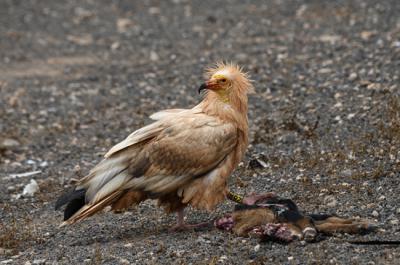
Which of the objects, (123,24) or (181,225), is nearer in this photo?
(181,225)

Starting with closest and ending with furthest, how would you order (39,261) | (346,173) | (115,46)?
(39,261), (346,173), (115,46)

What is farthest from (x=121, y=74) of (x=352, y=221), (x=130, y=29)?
(x=352, y=221)

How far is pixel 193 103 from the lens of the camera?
1187 centimetres

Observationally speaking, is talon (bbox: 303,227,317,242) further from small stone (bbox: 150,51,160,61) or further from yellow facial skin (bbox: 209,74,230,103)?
small stone (bbox: 150,51,160,61)

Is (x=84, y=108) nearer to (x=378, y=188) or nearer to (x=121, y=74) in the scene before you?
(x=121, y=74)

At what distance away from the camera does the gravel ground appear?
7055mm

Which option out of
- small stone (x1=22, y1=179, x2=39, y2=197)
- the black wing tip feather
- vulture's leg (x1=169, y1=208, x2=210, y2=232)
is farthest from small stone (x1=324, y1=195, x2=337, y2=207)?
small stone (x1=22, y1=179, x2=39, y2=197)

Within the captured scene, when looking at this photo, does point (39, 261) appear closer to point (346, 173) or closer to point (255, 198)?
point (255, 198)

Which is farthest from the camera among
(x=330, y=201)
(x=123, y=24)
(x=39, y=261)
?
(x=123, y=24)

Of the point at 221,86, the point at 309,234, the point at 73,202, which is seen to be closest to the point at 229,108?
the point at 221,86

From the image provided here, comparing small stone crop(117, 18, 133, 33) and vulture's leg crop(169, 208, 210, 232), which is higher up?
small stone crop(117, 18, 133, 33)

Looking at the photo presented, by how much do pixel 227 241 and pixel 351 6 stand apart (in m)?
9.86

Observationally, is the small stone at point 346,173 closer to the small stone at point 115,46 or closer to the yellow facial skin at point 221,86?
the yellow facial skin at point 221,86

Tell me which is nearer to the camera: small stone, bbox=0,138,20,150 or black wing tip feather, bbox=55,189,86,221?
black wing tip feather, bbox=55,189,86,221
